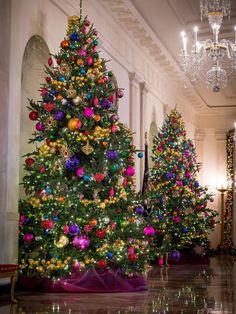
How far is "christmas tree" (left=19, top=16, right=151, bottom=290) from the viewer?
834 centimetres

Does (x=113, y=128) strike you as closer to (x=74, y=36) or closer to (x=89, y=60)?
(x=89, y=60)

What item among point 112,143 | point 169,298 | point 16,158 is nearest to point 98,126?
point 112,143

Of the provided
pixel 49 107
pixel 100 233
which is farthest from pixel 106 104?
pixel 100 233

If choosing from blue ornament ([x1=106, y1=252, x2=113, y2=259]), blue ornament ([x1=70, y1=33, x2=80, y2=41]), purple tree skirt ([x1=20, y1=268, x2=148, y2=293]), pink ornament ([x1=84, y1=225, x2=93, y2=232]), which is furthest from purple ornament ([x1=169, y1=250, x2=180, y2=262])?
blue ornament ([x1=70, y1=33, x2=80, y2=41])

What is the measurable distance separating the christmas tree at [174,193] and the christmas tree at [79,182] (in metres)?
5.86

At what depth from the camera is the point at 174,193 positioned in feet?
50.3

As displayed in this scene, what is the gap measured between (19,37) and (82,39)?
87 centimetres

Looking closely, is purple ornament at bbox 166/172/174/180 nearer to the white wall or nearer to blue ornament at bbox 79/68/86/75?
the white wall

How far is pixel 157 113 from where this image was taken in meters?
17.1

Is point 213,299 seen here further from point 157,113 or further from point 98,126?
point 157,113

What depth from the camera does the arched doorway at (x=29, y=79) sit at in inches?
394

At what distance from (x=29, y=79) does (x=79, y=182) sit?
2.46 metres

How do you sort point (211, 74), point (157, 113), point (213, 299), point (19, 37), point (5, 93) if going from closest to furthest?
1. point (213, 299)
2. point (5, 93)
3. point (19, 37)
4. point (211, 74)
5. point (157, 113)

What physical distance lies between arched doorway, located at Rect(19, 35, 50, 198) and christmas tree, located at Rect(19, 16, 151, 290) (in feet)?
3.98
